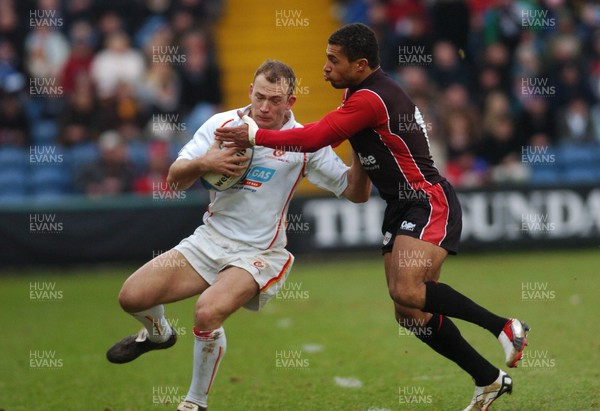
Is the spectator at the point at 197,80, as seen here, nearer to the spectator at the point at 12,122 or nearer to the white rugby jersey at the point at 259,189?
the spectator at the point at 12,122

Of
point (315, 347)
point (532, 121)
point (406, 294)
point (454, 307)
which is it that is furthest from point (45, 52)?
point (454, 307)

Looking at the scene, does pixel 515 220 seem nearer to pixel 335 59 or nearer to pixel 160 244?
pixel 160 244

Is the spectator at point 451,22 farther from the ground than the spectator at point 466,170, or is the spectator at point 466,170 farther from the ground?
the spectator at point 451,22

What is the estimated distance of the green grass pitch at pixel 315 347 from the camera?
7480 millimetres

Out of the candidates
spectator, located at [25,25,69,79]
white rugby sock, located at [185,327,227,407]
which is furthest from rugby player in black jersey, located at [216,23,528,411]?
spectator, located at [25,25,69,79]

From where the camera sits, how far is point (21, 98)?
15.9 m

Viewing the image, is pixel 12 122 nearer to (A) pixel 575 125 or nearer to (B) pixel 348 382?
(A) pixel 575 125

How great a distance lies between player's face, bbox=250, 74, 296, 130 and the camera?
6.71 metres

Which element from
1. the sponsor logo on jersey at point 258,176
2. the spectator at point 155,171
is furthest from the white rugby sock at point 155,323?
the spectator at point 155,171

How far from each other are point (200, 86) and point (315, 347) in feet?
26.2

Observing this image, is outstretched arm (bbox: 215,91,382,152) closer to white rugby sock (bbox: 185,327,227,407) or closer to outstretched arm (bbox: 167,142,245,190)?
outstretched arm (bbox: 167,142,245,190)

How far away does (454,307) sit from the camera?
657 cm

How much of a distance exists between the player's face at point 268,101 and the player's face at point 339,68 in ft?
1.02

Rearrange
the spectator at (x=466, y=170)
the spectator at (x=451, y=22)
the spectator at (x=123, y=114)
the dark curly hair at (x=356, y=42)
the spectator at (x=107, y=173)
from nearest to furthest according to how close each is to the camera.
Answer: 1. the dark curly hair at (x=356, y=42)
2. the spectator at (x=107, y=173)
3. the spectator at (x=466, y=170)
4. the spectator at (x=123, y=114)
5. the spectator at (x=451, y=22)
